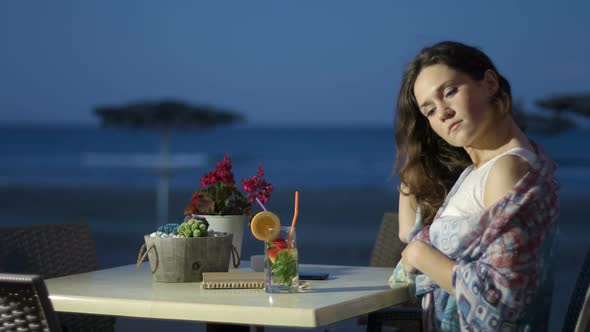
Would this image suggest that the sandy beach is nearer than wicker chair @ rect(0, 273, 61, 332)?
No

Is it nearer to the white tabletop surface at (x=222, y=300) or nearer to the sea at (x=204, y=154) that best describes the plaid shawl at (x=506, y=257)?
the white tabletop surface at (x=222, y=300)

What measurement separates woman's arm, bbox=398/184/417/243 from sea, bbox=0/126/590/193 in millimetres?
14438

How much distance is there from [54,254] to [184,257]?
0.72 meters

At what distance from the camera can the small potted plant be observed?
2.90 m

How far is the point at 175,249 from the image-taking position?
258 centimetres

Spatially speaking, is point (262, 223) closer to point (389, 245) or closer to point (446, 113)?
point (446, 113)

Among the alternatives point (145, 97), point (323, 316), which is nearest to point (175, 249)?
point (323, 316)

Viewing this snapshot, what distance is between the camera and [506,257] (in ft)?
7.22

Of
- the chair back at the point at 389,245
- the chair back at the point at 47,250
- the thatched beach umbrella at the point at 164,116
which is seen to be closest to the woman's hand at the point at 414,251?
the chair back at the point at 389,245

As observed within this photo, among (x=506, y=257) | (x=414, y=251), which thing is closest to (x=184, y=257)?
(x=414, y=251)

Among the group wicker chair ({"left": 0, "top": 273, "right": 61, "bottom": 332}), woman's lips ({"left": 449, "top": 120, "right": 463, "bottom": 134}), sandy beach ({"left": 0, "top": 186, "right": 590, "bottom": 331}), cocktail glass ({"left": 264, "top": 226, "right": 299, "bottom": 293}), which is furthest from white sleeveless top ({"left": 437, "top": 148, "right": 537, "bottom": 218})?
wicker chair ({"left": 0, "top": 273, "right": 61, "bottom": 332})

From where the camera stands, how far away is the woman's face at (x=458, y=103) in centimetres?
239

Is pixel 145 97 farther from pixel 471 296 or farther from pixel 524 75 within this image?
pixel 471 296

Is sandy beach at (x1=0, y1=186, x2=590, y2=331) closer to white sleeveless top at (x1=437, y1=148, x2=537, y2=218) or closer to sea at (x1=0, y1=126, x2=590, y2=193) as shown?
white sleeveless top at (x1=437, y1=148, x2=537, y2=218)
